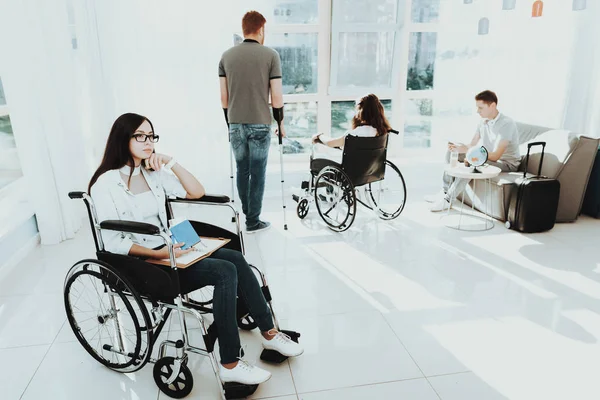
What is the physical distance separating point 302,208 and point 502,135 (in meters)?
1.76

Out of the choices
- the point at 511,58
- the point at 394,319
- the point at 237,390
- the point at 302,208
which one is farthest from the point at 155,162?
the point at 511,58

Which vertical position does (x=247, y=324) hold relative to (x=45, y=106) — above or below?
below

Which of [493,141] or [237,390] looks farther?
[493,141]

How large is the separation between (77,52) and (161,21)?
0.73 meters

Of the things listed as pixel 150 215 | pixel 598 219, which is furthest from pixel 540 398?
pixel 598 219

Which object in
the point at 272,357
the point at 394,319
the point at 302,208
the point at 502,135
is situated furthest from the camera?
the point at 302,208

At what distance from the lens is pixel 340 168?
135 inches

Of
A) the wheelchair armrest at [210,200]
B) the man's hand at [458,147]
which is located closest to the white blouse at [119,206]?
the wheelchair armrest at [210,200]

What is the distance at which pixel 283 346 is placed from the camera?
2.10 meters

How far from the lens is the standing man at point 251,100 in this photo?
3338mm

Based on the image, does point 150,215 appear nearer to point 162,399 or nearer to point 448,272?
point 162,399

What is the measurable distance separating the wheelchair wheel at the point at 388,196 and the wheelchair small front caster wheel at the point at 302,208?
0.55 meters

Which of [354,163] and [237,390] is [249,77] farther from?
[237,390]

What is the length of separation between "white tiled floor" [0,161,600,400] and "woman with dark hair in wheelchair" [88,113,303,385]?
196 mm
